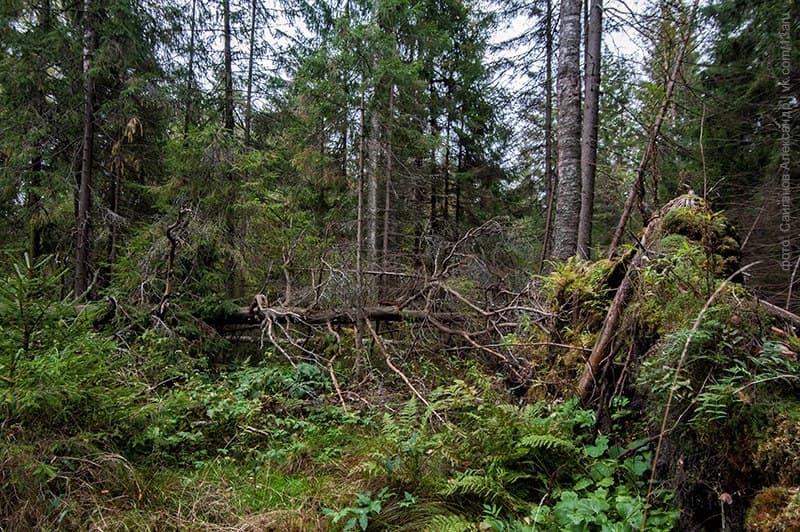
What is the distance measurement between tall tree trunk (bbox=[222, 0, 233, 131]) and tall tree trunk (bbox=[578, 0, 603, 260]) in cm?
678

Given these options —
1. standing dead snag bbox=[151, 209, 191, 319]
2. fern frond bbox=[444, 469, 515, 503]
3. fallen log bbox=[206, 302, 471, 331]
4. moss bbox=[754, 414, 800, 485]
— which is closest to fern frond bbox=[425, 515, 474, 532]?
fern frond bbox=[444, 469, 515, 503]

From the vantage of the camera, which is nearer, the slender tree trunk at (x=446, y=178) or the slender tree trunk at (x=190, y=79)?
the slender tree trunk at (x=190, y=79)

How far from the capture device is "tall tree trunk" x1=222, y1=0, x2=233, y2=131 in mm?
8531

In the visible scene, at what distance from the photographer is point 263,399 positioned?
4.80 m

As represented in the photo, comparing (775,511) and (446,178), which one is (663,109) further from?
(446,178)

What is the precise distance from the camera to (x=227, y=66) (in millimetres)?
8578

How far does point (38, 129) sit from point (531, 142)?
11547 mm

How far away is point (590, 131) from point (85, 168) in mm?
8920

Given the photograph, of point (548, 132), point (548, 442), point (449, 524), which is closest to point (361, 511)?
point (449, 524)

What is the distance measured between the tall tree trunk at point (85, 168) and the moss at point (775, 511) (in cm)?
928

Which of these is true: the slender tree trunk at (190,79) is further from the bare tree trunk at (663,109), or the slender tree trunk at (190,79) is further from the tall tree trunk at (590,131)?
the bare tree trunk at (663,109)

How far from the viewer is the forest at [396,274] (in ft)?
7.91

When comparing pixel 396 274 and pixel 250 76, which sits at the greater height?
pixel 250 76

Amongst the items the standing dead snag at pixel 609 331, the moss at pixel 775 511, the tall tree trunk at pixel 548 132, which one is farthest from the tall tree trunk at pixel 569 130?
the moss at pixel 775 511
